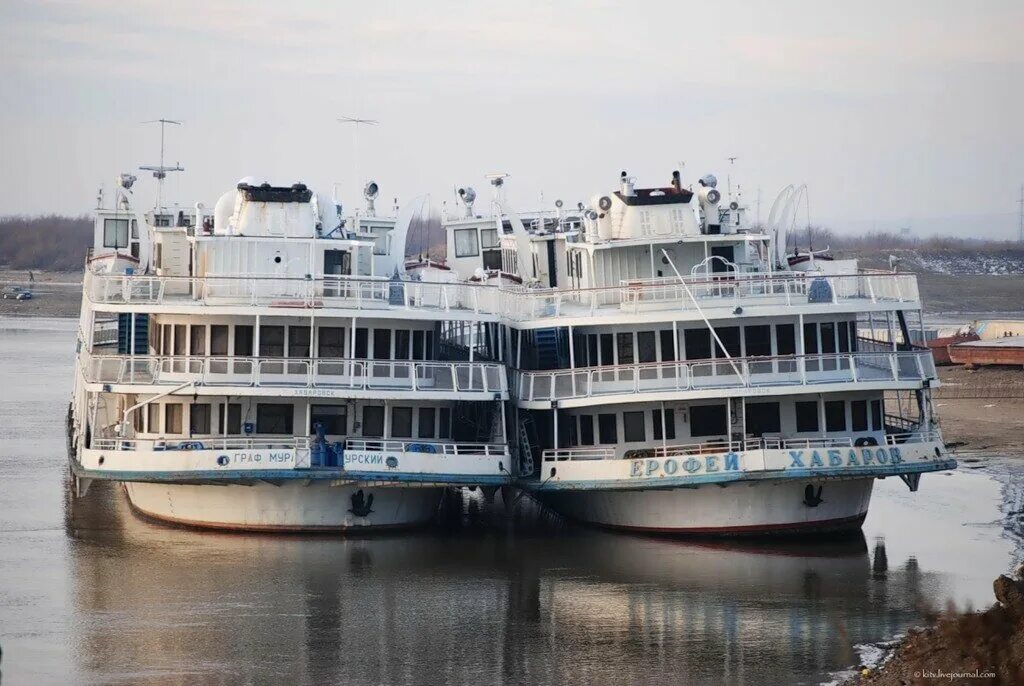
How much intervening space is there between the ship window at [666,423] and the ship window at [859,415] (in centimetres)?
456

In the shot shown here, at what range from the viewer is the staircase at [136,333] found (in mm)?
44219

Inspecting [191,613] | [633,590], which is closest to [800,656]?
[633,590]

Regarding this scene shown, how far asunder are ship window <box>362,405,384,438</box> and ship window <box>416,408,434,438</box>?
103cm

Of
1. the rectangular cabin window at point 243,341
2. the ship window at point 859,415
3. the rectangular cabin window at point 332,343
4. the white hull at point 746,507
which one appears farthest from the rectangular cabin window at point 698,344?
the rectangular cabin window at point 243,341

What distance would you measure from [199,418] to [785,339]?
49.5 ft

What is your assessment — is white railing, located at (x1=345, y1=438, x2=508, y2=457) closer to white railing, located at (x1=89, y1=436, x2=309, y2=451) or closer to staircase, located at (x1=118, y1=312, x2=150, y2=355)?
white railing, located at (x1=89, y1=436, x2=309, y2=451)

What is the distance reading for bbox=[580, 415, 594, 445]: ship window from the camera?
4241cm

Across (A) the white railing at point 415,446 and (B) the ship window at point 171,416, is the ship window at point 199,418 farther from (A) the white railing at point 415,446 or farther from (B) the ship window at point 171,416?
(A) the white railing at point 415,446

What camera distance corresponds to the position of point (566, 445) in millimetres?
43188

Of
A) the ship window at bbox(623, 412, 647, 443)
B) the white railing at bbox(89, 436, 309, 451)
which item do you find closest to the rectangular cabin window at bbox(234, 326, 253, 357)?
the white railing at bbox(89, 436, 309, 451)

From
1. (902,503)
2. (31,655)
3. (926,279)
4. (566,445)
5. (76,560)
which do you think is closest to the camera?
(31,655)

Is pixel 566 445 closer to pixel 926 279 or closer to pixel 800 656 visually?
pixel 800 656

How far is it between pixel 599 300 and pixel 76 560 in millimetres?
15374

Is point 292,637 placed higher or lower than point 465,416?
lower
